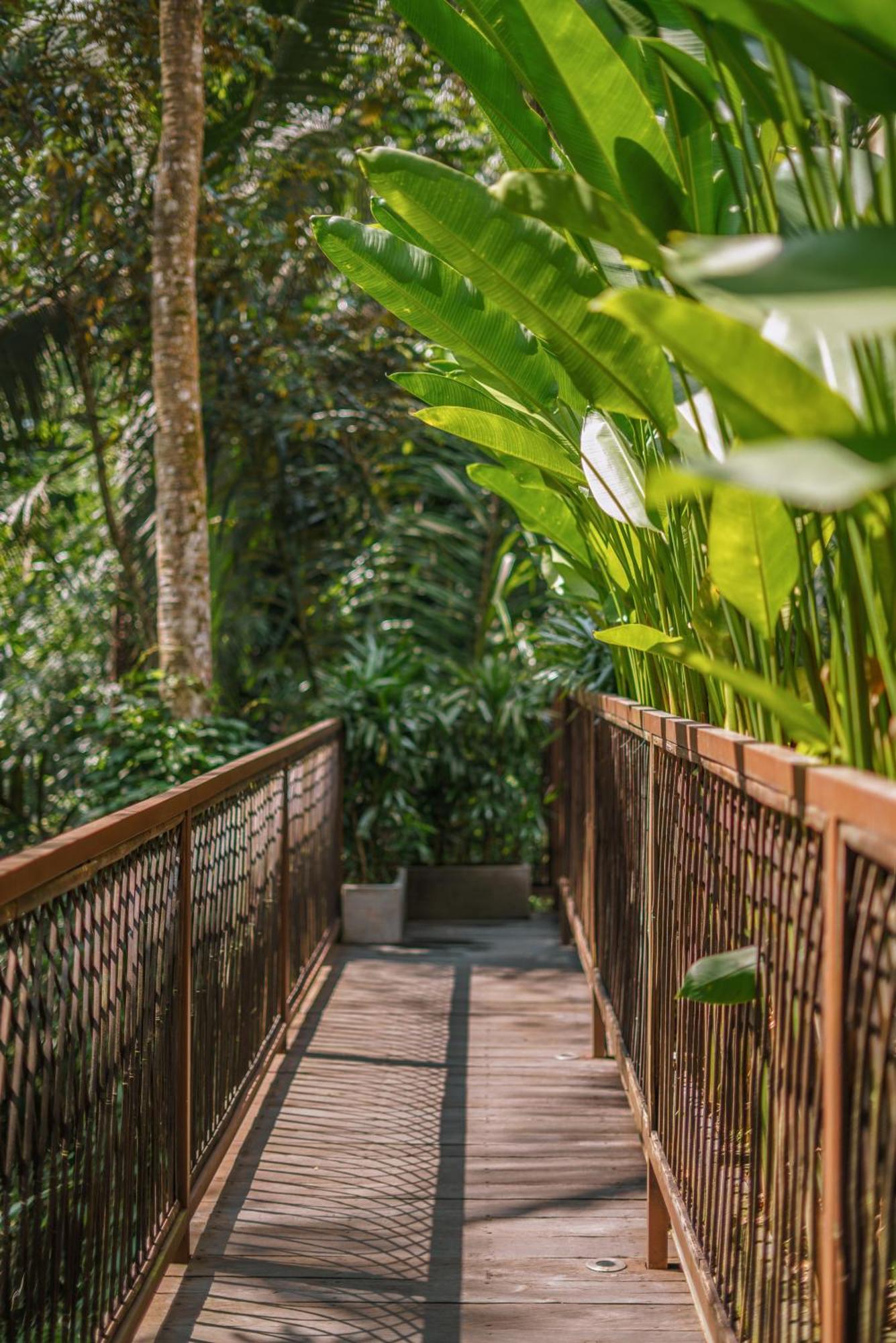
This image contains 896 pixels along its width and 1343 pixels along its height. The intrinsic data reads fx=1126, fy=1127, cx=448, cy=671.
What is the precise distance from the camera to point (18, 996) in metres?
1.27

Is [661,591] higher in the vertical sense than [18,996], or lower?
higher

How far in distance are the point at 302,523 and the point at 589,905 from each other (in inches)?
179

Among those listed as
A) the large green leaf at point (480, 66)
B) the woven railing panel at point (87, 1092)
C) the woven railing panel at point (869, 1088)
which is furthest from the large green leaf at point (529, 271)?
the woven railing panel at point (87, 1092)

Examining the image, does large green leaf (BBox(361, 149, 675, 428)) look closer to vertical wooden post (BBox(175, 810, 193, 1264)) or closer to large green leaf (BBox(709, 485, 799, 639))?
large green leaf (BBox(709, 485, 799, 639))

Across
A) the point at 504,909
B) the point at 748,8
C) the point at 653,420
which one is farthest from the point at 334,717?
the point at 748,8

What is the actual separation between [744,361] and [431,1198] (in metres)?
2.23

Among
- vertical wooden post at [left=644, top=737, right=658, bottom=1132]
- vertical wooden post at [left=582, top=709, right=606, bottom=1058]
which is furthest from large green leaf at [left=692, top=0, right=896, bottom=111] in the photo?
vertical wooden post at [left=582, top=709, right=606, bottom=1058]

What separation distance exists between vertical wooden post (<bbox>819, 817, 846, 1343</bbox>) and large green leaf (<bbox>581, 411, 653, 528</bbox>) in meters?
0.99

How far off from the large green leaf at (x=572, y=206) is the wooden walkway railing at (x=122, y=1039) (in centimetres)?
91

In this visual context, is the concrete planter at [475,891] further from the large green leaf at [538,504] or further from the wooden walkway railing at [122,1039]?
the large green leaf at [538,504]

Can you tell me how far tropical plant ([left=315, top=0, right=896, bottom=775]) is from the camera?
36.9 inches

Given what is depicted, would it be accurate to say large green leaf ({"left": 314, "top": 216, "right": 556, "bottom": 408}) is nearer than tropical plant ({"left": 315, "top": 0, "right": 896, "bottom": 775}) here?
No

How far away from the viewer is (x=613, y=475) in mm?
1987

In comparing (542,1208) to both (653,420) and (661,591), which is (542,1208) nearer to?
(661,591)
